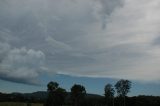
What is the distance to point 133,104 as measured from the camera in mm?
140875

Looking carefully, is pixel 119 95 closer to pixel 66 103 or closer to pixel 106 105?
pixel 106 105

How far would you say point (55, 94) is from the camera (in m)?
157

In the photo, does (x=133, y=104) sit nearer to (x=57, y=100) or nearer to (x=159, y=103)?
(x=159, y=103)

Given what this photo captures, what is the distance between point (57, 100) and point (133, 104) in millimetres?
34288

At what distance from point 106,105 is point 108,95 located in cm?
1401

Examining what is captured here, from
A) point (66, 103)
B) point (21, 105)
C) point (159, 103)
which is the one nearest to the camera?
point (21, 105)

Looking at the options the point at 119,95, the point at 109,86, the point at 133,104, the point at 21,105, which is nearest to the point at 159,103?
the point at 133,104

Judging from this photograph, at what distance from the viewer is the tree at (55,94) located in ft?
504

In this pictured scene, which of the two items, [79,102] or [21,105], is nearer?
[21,105]

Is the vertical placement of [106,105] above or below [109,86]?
below

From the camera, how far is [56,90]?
157500 millimetres

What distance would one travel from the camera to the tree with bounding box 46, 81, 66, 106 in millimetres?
153750

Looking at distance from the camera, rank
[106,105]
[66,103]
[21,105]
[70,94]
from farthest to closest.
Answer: [66,103] → [70,94] → [106,105] → [21,105]

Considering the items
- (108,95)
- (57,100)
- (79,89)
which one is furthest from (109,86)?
(57,100)
